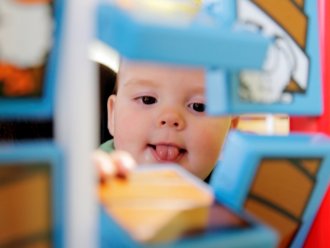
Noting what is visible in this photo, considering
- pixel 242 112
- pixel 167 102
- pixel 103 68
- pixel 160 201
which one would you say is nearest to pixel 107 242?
pixel 160 201

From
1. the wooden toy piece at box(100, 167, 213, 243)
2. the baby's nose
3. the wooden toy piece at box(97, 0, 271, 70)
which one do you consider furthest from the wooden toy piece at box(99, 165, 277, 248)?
the baby's nose

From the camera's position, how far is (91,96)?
314 millimetres

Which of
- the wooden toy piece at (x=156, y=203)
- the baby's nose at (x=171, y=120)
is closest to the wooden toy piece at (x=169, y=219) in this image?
the wooden toy piece at (x=156, y=203)

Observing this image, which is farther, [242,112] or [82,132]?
[242,112]

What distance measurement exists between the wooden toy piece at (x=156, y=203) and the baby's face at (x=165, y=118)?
0.35 meters

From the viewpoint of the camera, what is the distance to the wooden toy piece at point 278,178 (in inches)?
16.5

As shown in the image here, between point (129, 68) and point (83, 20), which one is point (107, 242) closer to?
point (83, 20)

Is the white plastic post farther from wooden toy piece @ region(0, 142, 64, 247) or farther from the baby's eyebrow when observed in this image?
the baby's eyebrow

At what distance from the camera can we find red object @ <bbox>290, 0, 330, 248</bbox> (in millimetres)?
517

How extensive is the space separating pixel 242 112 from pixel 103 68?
790mm

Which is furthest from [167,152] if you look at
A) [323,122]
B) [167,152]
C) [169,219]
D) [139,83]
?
[169,219]

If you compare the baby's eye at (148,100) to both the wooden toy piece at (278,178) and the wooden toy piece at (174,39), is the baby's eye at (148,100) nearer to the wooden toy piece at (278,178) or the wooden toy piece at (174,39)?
the wooden toy piece at (278,178)

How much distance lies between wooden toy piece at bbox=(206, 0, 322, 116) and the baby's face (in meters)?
0.32

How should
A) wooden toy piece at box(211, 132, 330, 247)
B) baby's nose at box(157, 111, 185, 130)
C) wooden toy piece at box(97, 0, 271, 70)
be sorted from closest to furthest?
wooden toy piece at box(97, 0, 271, 70) → wooden toy piece at box(211, 132, 330, 247) → baby's nose at box(157, 111, 185, 130)
